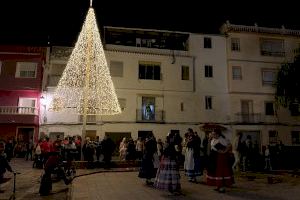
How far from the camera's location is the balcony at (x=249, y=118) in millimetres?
29672

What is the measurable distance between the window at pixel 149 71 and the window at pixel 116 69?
6.06 feet

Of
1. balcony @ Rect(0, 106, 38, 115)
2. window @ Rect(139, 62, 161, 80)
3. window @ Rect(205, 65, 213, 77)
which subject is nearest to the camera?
balcony @ Rect(0, 106, 38, 115)

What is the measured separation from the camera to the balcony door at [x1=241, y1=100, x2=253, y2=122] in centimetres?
2988

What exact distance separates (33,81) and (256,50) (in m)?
21.4

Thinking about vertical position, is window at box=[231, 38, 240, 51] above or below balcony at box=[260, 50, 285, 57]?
above

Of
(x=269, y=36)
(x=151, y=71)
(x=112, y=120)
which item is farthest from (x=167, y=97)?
(x=269, y=36)

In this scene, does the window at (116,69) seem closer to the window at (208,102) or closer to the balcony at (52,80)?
the balcony at (52,80)

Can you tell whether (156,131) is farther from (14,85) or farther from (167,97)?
(14,85)

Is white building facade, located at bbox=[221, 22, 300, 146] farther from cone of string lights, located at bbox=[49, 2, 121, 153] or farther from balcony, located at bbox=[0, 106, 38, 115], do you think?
balcony, located at bbox=[0, 106, 38, 115]

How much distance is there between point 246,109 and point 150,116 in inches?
367

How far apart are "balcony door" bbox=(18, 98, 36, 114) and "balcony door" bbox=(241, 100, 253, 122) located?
18957 mm

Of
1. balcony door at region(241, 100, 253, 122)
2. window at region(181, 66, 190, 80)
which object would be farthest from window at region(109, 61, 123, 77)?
balcony door at region(241, 100, 253, 122)

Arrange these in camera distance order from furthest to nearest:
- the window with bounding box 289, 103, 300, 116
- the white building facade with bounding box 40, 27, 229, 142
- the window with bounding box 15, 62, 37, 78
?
A: the window with bounding box 289, 103, 300, 116, the window with bounding box 15, 62, 37, 78, the white building facade with bounding box 40, 27, 229, 142

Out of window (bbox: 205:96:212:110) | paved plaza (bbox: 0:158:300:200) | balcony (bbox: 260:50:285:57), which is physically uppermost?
balcony (bbox: 260:50:285:57)
